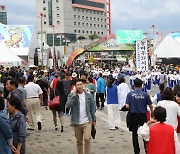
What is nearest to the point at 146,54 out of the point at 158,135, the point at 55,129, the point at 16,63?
the point at 16,63

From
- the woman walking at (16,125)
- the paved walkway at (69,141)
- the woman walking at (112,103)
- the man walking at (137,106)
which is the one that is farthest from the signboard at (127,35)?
the woman walking at (16,125)

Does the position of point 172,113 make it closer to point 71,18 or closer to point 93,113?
point 93,113

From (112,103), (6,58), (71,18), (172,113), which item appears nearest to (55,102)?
(112,103)

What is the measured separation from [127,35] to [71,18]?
237 feet

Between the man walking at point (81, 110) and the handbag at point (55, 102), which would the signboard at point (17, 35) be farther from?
the man walking at point (81, 110)

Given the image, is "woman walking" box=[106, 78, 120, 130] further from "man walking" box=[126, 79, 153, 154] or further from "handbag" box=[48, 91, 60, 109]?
"man walking" box=[126, 79, 153, 154]

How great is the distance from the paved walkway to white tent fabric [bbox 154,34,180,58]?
106 feet

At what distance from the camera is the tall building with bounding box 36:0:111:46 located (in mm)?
120562

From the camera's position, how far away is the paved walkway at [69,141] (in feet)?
28.5

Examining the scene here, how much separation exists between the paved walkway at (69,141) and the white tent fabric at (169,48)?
106 ft

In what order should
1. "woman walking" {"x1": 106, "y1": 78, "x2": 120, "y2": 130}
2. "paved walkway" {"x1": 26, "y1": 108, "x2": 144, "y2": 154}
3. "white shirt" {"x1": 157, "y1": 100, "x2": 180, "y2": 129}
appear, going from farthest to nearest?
"woman walking" {"x1": 106, "y1": 78, "x2": 120, "y2": 130}
"paved walkway" {"x1": 26, "y1": 108, "x2": 144, "y2": 154}
"white shirt" {"x1": 157, "y1": 100, "x2": 180, "y2": 129}

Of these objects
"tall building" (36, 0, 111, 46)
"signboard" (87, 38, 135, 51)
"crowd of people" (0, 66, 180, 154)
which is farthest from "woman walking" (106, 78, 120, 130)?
"tall building" (36, 0, 111, 46)

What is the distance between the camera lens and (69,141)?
972 centimetres

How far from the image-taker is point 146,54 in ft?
67.3
